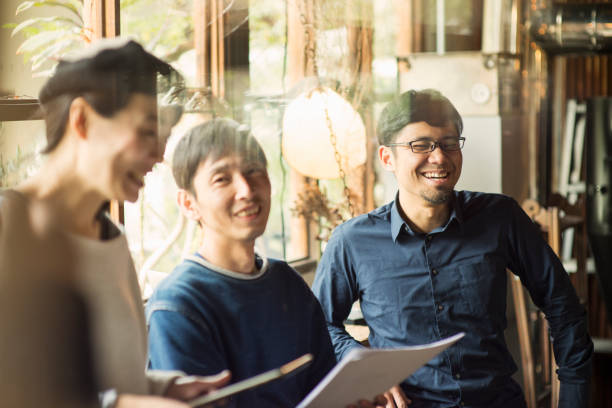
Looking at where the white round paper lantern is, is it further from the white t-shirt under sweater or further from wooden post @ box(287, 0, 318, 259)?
the white t-shirt under sweater

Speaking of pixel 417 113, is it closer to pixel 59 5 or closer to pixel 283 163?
pixel 283 163

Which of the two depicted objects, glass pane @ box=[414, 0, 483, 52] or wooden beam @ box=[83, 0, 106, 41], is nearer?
wooden beam @ box=[83, 0, 106, 41]

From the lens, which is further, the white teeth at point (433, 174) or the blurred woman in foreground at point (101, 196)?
the white teeth at point (433, 174)

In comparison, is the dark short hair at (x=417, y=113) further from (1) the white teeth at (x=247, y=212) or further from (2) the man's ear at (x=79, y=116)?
(2) the man's ear at (x=79, y=116)

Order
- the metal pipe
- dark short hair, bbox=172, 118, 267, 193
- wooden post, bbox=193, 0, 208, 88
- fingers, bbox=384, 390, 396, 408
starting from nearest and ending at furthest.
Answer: dark short hair, bbox=172, 118, 267, 193, wooden post, bbox=193, 0, 208, 88, fingers, bbox=384, 390, 396, 408, the metal pipe

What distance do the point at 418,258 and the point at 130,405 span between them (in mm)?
799

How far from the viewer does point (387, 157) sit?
1521mm

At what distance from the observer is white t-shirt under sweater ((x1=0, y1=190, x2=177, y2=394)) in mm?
836

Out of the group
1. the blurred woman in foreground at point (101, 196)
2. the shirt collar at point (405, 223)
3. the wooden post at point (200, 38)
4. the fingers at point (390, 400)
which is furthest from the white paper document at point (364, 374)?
the wooden post at point (200, 38)

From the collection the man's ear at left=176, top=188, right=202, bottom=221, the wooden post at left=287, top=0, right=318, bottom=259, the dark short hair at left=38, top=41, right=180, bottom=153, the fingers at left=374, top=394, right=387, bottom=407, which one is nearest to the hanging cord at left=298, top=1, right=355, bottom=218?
the wooden post at left=287, top=0, right=318, bottom=259

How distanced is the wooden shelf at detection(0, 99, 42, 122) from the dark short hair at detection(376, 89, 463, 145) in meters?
0.80

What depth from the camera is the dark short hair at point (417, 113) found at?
58.2 inches

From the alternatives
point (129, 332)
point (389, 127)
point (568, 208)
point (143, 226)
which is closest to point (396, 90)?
point (389, 127)

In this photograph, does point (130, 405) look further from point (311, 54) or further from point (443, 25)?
point (443, 25)
